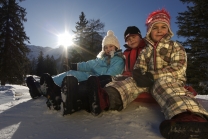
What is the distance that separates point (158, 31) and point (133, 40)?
0.75 meters

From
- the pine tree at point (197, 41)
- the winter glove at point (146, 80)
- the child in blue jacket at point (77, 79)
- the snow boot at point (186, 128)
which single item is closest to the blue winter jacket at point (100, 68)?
the child in blue jacket at point (77, 79)

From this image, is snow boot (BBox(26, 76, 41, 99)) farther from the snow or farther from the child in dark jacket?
the child in dark jacket

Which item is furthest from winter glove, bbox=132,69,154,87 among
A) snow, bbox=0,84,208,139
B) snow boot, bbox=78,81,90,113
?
snow boot, bbox=78,81,90,113

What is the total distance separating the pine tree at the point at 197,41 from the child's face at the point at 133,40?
7662mm

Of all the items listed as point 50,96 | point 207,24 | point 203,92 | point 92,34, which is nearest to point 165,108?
point 50,96

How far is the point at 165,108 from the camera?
1.58m

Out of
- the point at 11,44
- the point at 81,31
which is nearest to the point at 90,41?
the point at 81,31

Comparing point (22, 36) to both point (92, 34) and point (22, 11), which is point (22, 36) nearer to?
point (22, 11)

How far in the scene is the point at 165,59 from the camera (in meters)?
2.21

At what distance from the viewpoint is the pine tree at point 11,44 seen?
13.6m

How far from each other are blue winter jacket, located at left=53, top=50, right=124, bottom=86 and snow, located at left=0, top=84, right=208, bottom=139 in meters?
0.92

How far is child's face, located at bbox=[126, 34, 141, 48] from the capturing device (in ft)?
10.1

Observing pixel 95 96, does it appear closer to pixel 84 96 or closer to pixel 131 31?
pixel 84 96

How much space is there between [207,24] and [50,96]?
10.3 metres
